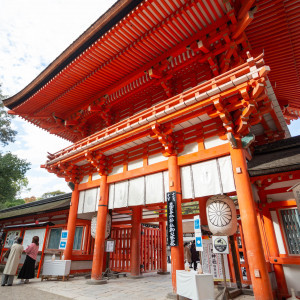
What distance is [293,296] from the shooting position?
18.7 ft

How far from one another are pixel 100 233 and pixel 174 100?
6.43 meters

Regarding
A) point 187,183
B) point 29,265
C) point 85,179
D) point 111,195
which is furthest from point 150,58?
point 29,265

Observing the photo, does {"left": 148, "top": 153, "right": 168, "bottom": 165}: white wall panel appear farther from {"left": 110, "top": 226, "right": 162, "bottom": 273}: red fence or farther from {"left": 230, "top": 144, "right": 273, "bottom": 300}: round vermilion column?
{"left": 110, "top": 226, "right": 162, "bottom": 273}: red fence

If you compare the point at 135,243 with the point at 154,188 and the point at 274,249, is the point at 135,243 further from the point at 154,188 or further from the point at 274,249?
the point at 274,249

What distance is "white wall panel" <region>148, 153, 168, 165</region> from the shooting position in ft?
27.3

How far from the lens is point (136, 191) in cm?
876

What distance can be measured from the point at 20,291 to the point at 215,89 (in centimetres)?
908

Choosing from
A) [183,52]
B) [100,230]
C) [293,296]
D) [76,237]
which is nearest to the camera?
[293,296]

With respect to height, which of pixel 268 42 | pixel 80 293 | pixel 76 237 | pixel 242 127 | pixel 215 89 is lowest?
pixel 80 293

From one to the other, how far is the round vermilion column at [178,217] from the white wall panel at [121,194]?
8.39ft

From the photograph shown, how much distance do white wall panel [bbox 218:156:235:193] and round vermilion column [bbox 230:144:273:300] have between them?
0.88 ft

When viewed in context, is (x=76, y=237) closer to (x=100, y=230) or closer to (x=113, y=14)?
(x=100, y=230)

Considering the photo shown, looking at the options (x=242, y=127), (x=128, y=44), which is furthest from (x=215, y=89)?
(x=128, y=44)

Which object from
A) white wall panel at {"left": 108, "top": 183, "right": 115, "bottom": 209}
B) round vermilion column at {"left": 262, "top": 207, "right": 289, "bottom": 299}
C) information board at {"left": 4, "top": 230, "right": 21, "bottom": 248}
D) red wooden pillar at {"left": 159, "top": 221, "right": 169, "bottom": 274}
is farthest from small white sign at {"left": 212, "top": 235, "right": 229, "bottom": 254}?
information board at {"left": 4, "top": 230, "right": 21, "bottom": 248}
